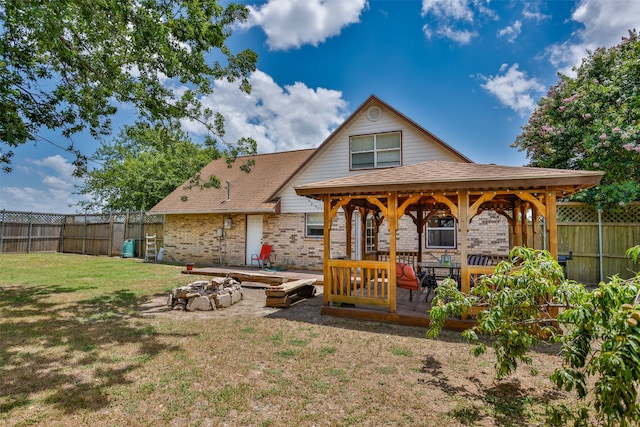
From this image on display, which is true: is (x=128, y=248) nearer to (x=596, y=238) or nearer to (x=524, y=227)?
(x=524, y=227)

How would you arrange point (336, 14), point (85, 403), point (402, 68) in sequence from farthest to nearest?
point (402, 68)
point (336, 14)
point (85, 403)

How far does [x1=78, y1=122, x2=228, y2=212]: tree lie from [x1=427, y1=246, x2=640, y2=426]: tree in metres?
9.34

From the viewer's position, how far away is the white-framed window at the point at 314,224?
44.6 feet

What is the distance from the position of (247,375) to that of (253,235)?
36.3 ft

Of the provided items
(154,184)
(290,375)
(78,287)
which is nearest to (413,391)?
(290,375)

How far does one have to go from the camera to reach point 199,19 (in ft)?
27.1

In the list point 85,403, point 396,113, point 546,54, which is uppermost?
point 546,54

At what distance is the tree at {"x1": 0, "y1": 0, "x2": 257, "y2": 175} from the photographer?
664 cm

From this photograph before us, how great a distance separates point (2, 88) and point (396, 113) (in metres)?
10.9

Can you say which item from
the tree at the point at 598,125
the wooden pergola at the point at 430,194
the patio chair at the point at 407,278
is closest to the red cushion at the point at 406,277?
the patio chair at the point at 407,278

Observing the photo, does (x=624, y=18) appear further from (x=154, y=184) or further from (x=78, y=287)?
(x=154, y=184)

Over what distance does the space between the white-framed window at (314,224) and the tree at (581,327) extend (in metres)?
9.80

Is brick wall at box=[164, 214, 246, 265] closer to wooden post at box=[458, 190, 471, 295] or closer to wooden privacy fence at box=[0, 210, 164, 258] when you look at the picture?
wooden privacy fence at box=[0, 210, 164, 258]

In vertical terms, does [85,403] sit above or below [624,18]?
below
